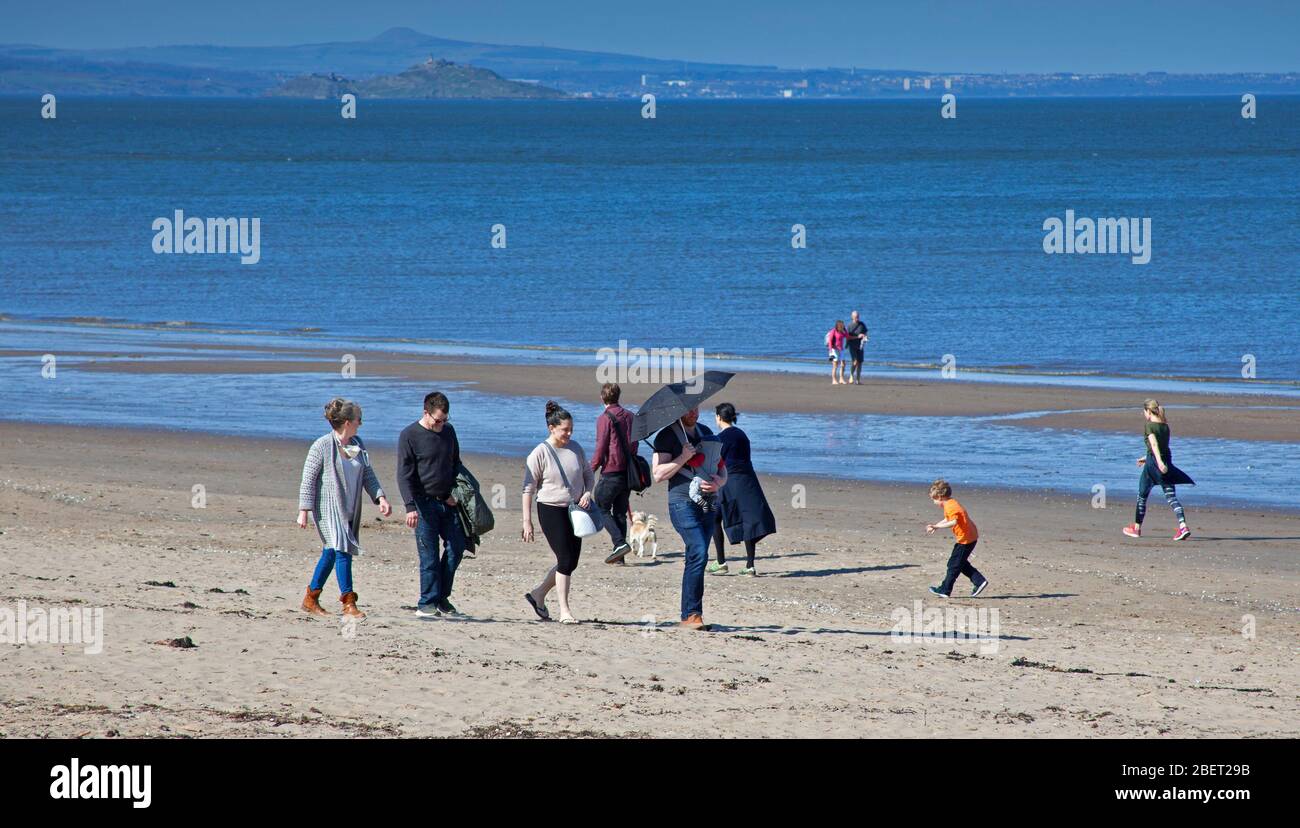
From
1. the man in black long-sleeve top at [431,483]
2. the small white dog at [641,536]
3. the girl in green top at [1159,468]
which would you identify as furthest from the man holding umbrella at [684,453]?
the girl in green top at [1159,468]

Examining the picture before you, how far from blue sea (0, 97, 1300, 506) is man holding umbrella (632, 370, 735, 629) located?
27.6 ft

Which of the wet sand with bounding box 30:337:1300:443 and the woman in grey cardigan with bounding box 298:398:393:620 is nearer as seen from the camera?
the woman in grey cardigan with bounding box 298:398:393:620

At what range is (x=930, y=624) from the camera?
1119cm

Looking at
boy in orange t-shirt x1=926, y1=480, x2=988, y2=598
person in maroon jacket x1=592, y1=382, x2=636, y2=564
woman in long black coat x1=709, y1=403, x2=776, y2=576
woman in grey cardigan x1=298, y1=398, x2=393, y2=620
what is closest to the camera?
woman in grey cardigan x1=298, y1=398, x2=393, y2=620

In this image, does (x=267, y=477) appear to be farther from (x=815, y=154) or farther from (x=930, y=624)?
(x=815, y=154)

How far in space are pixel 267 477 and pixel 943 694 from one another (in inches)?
439

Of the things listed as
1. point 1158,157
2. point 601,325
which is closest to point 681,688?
point 601,325

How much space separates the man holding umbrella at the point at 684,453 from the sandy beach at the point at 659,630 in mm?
700

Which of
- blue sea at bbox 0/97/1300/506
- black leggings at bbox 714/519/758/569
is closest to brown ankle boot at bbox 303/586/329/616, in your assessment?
black leggings at bbox 714/519/758/569

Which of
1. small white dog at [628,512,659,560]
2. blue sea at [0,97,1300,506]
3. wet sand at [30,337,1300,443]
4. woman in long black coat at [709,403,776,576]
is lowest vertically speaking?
small white dog at [628,512,659,560]

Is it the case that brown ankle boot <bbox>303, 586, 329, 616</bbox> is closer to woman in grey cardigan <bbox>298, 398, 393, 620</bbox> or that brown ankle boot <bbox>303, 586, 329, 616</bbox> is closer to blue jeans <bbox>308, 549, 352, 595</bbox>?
blue jeans <bbox>308, 549, 352, 595</bbox>

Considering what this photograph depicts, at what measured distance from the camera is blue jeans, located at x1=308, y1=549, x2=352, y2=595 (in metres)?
9.78

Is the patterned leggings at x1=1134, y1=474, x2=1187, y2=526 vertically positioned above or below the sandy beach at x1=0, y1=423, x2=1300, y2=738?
above

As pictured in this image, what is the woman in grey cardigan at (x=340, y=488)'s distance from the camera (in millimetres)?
9609
